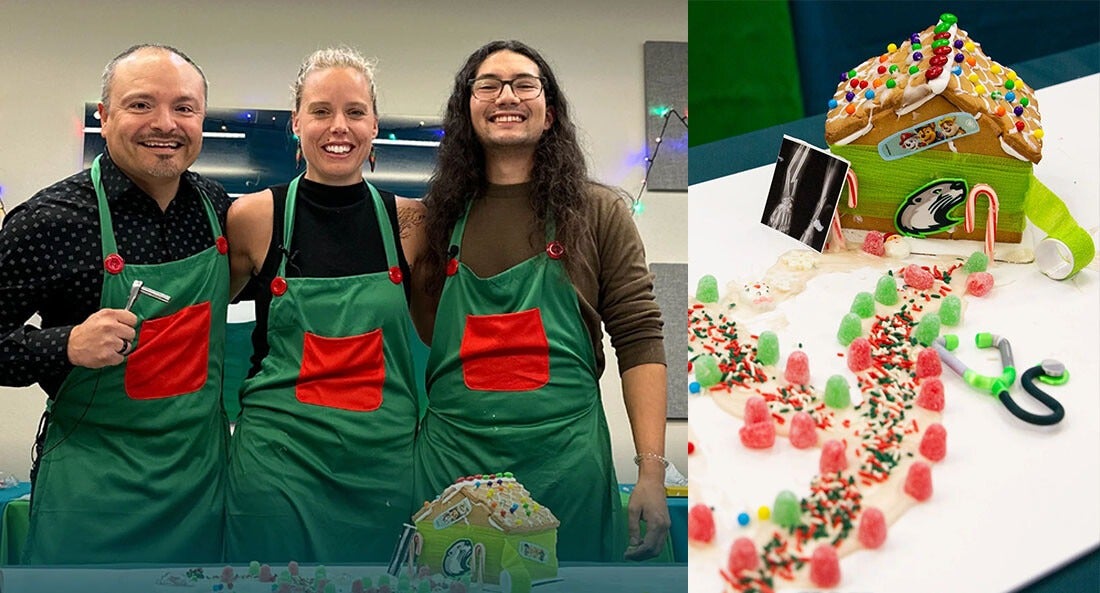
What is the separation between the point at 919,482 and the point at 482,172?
0.73m

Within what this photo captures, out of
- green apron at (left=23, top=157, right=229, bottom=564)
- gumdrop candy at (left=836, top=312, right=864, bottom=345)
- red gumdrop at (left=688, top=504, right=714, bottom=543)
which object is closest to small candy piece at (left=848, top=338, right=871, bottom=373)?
gumdrop candy at (left=836, top=312, right=864, bottom=345)

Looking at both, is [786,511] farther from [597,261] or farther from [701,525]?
[597,261]

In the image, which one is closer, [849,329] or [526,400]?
[526,400]

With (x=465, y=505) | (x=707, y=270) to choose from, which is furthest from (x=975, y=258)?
(x=465, y=505)

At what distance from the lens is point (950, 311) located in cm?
196

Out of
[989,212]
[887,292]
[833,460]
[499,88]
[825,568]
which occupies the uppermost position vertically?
[499,88]

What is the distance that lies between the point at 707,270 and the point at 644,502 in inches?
20.3

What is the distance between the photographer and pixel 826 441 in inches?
67.3

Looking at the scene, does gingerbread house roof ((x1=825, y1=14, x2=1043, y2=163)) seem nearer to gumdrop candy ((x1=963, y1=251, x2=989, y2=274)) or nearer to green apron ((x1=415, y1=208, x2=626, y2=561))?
gumdrop candy ((x1=963, y1=251, x2=989, y2=274))

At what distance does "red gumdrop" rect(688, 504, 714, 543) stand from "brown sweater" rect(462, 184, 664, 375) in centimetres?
23

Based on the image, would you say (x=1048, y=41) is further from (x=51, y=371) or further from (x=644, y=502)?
(x=51, y=371)

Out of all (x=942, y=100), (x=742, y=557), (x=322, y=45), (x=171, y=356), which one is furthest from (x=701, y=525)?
(x=942, y=100)

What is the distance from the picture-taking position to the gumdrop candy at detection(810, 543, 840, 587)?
4.91ft

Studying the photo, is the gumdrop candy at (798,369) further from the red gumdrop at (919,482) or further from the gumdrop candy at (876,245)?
the gumdrop candy at (876,245)
